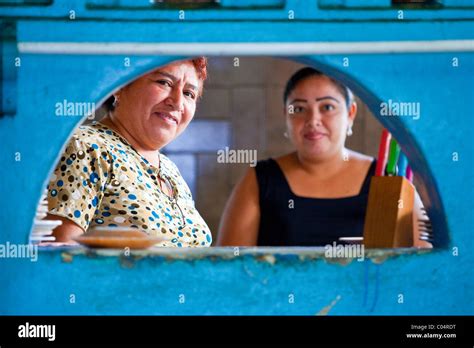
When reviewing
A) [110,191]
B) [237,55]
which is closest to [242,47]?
[237,55]

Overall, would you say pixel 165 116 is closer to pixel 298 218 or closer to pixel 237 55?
pixel 237 55

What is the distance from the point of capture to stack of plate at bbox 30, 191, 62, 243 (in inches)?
157

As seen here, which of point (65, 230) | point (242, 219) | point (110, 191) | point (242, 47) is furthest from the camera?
point (242, 219)

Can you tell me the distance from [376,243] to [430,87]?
0.72m

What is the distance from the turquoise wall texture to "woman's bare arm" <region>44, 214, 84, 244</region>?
0.88 ft

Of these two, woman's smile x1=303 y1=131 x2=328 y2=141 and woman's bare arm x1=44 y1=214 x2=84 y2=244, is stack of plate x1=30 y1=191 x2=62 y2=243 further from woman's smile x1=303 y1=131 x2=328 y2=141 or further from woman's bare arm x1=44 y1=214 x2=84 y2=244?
woman's smile x1=303 y1=131 x2=328 y2=141

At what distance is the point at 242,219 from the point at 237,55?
58.8 inches

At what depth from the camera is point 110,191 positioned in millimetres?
4395

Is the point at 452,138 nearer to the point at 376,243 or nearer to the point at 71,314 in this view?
the point at 376,243

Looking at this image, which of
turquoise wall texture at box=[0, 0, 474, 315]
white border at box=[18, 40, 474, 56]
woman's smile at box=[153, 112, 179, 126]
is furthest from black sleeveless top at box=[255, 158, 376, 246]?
white border at box=[18, 40, 474, 56]

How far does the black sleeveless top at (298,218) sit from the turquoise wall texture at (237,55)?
124 cm

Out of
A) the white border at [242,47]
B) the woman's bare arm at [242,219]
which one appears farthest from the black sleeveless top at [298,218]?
the white border at [242,47]

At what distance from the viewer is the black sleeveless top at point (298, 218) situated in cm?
535
